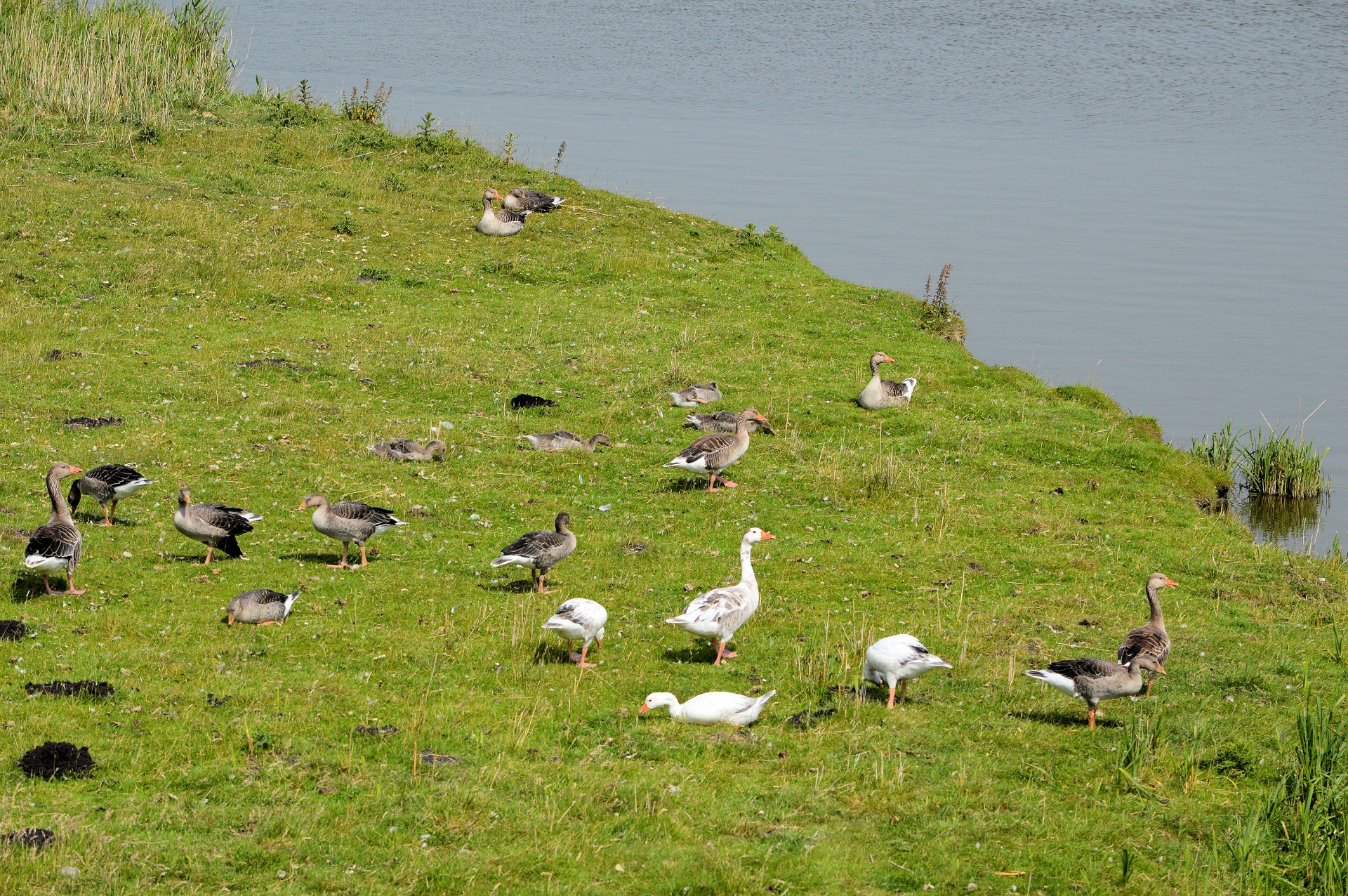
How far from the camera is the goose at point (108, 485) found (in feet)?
61.2

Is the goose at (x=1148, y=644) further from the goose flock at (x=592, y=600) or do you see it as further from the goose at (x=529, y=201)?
the goose at (x=529, y=201)

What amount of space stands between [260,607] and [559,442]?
9645 mm

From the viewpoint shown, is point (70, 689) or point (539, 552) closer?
point (70, 689)

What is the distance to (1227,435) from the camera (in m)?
30.2

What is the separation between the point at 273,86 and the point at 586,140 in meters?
16.2

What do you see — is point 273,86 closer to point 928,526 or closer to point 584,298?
point 584,298

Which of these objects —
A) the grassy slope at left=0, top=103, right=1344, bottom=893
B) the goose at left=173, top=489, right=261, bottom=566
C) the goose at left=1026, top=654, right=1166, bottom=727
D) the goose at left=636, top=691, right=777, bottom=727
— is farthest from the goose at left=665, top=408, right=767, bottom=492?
the goose at left=1026, top=654, right=1166, bottom=727

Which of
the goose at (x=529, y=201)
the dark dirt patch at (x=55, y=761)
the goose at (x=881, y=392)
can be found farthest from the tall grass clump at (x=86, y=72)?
the dark dirt patch at (x=55, y=761)

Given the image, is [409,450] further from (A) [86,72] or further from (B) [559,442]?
(A) [86,72]

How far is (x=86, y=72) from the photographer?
138 feet

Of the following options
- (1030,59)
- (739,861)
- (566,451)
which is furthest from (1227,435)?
(1030,59)

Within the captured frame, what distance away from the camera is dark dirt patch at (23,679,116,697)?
43.2 feet

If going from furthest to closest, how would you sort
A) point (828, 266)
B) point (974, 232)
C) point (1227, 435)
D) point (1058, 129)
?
point (1058, 129), point (974, 232), point (828, 266), point (1227, 435)

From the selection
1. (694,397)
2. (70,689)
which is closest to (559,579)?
(70,689)
